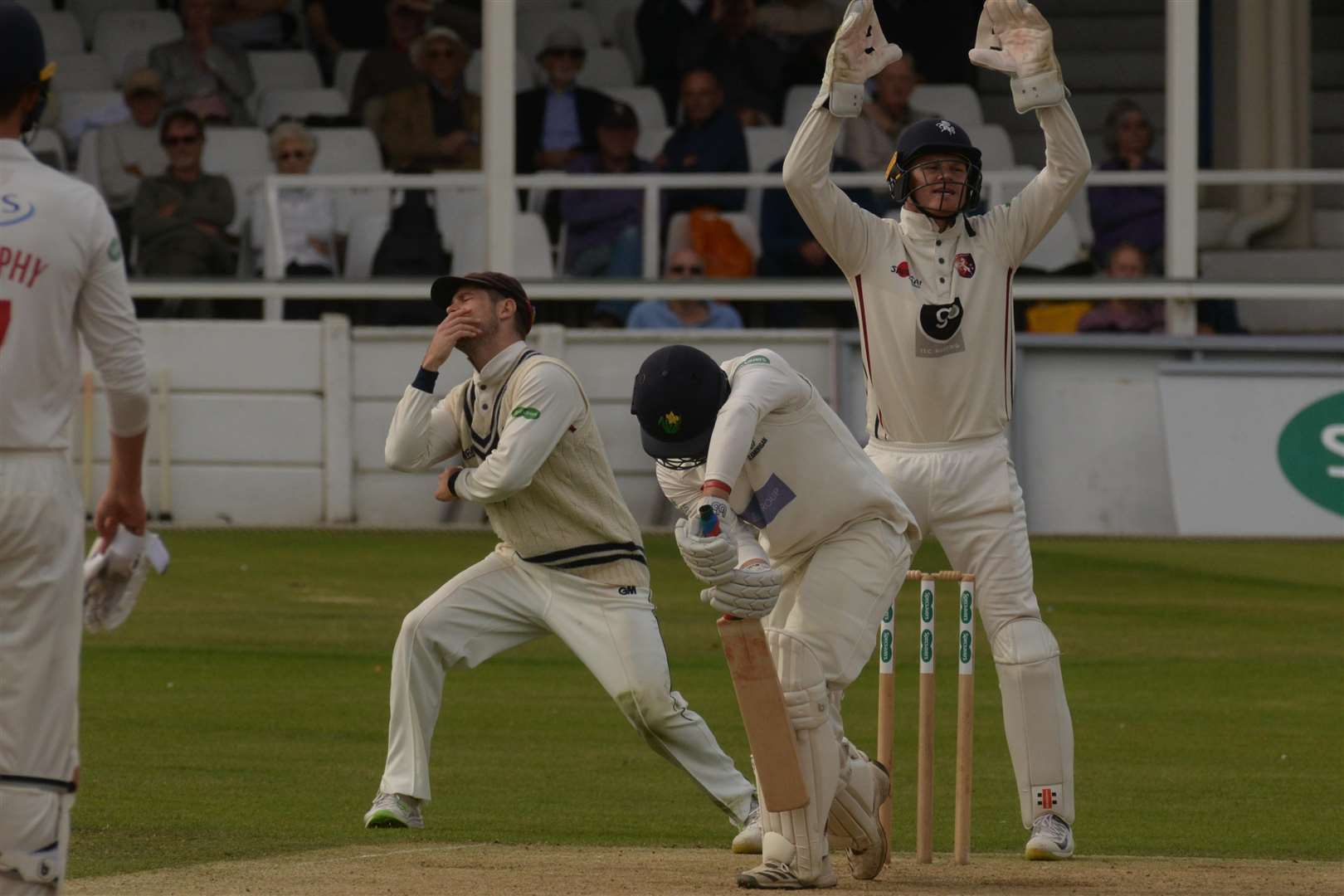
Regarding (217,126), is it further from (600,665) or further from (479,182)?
(600,665)

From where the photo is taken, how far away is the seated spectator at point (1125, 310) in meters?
16.7

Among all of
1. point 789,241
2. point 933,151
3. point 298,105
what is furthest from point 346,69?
point 933,151

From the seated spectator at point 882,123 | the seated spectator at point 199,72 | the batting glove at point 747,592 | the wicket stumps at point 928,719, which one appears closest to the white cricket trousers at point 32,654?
the batting glove at point 747,592

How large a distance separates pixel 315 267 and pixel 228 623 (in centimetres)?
499

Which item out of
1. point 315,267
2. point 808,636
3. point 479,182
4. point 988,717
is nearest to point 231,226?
point 315,267

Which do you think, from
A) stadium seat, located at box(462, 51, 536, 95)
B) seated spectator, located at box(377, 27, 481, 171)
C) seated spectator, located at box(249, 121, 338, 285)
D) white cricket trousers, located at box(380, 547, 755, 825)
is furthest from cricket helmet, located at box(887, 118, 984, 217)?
stadium seat, located at box(462, 51, 536, 95)

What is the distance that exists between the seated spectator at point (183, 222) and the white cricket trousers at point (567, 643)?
10.2 meters

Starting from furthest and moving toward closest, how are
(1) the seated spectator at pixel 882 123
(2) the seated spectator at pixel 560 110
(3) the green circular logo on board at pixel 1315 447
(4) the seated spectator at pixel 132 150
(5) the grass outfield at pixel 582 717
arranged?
(2) the seated spectator at pixel 560 110 → (4) the seated spectator at pixel 132 150 → (1) the seated spectator at pixel 882 123 → (3) the green circular logo on board at pixel 1315 447 → (5) the grass outfield at pixel 582 717

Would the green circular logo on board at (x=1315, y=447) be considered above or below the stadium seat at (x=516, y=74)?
below

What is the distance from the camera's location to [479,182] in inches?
662

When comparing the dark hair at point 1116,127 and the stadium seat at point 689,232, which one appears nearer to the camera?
the stadium seat at point 689,232

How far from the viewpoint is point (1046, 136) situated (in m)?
7.27

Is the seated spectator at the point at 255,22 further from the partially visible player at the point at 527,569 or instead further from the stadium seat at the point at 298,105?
the partially visible player at the point at 527,569

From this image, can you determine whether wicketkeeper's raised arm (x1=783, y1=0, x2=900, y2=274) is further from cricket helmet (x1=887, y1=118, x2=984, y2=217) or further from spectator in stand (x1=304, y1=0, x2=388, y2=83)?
spectator in stand (x1=304, y1=0, x2=388, y2=83)
